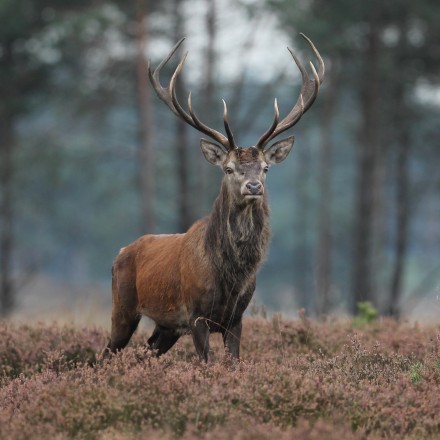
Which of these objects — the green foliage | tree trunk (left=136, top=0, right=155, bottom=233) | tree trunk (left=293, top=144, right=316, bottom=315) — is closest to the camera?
the green foliage

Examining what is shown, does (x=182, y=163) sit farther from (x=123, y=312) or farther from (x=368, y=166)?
(x=123, y=312)

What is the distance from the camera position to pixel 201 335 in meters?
8.16

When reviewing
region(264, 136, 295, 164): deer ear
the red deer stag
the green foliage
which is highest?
region(264, 136, 295, 164): deer ear

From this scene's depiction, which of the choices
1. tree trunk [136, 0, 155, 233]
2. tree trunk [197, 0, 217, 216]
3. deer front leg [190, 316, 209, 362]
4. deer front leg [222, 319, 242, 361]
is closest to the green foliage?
deer front leg [222, 319, 242, 361]

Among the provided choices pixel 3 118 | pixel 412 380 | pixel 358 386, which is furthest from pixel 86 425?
pixel 3 118

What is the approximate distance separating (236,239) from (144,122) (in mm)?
15244

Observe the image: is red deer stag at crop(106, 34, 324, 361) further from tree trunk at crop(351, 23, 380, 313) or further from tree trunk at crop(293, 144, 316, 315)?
tree trunk at crop(293, 144, 316, 315)

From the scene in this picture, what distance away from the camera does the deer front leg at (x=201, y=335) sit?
8125 millimetres

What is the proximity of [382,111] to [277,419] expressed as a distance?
20891mm

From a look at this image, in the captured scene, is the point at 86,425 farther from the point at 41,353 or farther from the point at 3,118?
the point at 3,118

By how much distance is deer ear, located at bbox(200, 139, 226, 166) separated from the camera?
8.99 metres

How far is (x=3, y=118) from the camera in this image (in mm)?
24250

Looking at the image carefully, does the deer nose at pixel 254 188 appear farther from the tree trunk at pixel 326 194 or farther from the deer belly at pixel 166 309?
the tree trunk at pixel 326 194

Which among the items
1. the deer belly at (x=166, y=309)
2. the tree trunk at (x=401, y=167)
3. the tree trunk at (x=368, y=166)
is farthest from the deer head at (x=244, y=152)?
the tree trunk at (x=401, y=167)
